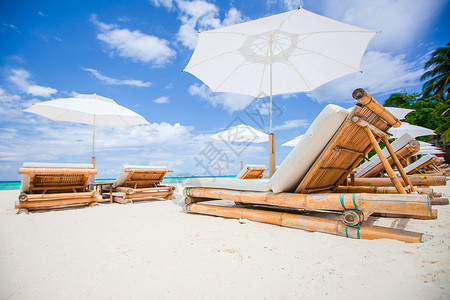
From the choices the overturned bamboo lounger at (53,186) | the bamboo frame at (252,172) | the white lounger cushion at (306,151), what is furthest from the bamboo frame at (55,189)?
the bamboo frame at (252,172)

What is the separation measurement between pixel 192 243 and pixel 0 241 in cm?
246

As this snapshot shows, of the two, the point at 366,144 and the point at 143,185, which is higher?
the point at 366,144

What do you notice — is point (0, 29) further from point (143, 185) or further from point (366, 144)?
point (366, 144)

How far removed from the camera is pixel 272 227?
315 cm

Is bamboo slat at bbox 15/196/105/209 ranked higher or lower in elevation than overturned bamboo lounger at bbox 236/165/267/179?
lower

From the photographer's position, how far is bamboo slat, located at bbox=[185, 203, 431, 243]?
2369 millimetres

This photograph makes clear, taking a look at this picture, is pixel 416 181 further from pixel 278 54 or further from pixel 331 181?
pixel 278 54

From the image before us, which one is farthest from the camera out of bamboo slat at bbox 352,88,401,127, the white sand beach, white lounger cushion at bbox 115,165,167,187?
white lounger cushion at bbox 115,165,167,187

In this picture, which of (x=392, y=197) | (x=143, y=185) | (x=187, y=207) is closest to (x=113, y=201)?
(x=143, y=185)

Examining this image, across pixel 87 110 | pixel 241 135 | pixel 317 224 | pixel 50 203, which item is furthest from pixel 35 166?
pixel 241 135

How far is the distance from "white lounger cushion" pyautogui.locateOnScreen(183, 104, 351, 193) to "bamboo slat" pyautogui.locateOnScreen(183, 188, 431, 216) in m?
0.15

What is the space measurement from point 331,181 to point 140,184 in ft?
17.6

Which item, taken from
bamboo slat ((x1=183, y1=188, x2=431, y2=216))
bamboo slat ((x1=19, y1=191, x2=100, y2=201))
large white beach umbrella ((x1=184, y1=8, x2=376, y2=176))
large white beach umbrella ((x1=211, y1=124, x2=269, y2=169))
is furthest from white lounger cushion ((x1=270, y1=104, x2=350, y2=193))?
large white beach umbrella ((x1=211, y1=124, x2=269, y2=169))

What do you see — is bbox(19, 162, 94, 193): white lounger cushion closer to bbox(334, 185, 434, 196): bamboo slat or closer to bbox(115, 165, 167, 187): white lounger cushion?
bbox(115, 165, 167, 187): white lounger cushion
